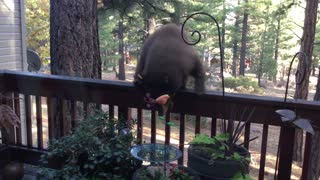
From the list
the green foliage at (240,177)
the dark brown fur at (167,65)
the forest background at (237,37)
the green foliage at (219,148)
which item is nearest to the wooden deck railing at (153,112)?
the dark brown fur at (167,65)

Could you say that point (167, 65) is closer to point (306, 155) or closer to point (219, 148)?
point (219, 148)

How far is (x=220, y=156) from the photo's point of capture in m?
2.00

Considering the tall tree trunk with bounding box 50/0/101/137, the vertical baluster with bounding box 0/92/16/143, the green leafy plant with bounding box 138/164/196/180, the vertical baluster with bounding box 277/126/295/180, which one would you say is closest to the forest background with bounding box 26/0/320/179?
the tall tree trunk with bounding box 50/0/101/137

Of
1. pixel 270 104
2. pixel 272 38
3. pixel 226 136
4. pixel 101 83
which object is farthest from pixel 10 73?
pixel 272 38

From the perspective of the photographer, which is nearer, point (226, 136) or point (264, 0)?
point (226, 136)

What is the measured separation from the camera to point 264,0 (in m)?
17.7

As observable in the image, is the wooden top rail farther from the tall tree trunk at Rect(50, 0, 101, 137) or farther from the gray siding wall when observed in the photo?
the gray siding wall

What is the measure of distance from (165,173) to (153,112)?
23.8 inches

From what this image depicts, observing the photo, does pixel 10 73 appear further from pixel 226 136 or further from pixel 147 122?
pixel 147 122

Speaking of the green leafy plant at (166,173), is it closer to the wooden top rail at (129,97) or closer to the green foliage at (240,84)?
the wooden top rail at (129,97)

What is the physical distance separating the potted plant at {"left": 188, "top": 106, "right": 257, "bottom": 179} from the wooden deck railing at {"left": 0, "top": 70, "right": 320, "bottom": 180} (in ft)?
0.43

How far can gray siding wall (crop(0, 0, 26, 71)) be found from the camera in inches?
250

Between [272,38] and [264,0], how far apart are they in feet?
14.6

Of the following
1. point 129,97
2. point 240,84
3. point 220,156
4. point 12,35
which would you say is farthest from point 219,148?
point 240,84
